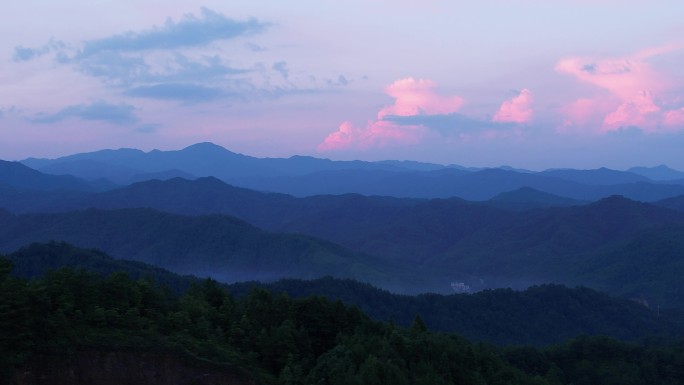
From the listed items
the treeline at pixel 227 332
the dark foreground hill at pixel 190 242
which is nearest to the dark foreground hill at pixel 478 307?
the treeline at pixel 227 332

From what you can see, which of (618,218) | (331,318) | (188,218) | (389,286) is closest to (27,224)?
(188,218)

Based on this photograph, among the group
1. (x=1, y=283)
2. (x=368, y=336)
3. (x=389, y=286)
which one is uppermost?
(x=1, y=283)

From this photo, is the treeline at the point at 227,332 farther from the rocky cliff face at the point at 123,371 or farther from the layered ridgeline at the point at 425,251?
the layered ridgeline at the point at 425,251

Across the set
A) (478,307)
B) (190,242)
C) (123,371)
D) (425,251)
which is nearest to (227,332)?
(123,371)

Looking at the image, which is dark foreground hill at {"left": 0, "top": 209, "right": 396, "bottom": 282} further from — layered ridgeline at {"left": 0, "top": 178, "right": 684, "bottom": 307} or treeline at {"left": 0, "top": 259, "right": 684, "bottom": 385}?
treeline at {"left": 0, "top": 259, "right": 684, "bottom": 385}

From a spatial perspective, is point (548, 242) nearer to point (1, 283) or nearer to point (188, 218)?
point (188, 218)

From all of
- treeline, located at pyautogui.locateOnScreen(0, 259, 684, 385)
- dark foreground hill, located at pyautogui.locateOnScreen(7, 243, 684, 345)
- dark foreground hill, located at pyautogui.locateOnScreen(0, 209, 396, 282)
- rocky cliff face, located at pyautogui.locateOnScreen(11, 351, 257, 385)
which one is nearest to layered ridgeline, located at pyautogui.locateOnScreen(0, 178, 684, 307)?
dark foreground hill, located at pyautogui.locateOnScreen(0, 209, 396, 282)

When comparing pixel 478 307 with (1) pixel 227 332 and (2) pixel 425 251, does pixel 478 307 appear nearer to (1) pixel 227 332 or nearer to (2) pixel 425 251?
(1) pixel 227 332

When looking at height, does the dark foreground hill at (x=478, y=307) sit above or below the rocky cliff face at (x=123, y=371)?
below
